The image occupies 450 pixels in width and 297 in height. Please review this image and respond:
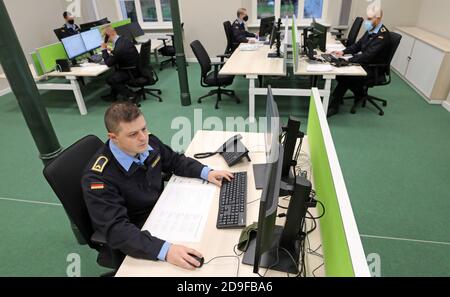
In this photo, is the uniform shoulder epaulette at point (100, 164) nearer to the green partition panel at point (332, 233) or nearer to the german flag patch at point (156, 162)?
the german flag patch at point (156, 162)

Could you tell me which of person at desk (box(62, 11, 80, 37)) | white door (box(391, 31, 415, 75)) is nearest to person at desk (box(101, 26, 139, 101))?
person at desk (box(62, 11, 80, 37))

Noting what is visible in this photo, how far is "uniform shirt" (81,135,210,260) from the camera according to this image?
3.76ft

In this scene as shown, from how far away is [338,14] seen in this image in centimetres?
569

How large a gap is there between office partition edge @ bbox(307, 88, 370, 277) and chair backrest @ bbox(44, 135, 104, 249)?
1.14 m

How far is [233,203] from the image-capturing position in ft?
4.51

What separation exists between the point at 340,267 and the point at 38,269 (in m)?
2.02

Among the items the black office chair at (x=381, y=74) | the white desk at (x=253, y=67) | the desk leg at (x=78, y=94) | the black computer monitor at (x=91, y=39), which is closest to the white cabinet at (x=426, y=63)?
the black office chair at (x=381, y=74)

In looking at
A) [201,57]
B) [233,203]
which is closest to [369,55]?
[201,57]

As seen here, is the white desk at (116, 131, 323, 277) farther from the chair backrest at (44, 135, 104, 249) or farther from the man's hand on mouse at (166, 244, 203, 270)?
the chair backrest at (44, 135, 104, 249)

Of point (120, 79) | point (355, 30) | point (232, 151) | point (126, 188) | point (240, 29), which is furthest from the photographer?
point (240, 29)

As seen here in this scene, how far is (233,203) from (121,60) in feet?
11.2

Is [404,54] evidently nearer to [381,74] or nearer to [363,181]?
[381,74]

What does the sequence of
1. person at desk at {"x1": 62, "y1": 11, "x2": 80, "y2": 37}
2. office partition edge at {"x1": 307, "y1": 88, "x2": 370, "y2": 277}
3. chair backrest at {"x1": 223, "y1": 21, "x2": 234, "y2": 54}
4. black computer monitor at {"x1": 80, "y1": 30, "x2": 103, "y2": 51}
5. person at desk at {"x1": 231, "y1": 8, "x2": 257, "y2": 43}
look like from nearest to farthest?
1. office partition edge at {"x1": 307, "y1": 88, "x2": 370, "y2": 277}
2. black computer monitor at {"x1": 80, "y1": 30, "x2": 103, "y2": 51}
3. chair backrest at {"x1": 223, "y1": 21, "x2": 234, "y2": 54}
4. person at desk at {"x1": 231, "y1": 8, "x2": 257, "y2": 43}
5. person at desk at {"x1": 62, "y1": 11, "x2": 80, "y2": 37}
